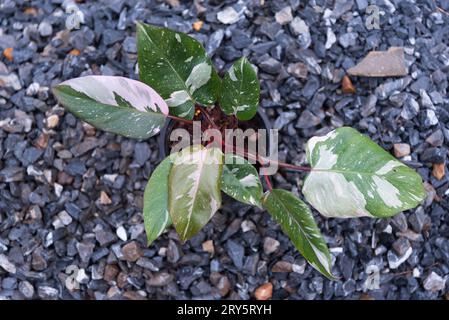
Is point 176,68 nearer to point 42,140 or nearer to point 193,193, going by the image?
point 193,193

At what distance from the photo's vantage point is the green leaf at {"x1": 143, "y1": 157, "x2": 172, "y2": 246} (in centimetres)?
84

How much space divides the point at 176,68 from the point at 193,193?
24 centimetres

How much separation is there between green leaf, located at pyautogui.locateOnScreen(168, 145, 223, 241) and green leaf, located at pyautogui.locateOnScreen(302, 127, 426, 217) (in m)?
0.18

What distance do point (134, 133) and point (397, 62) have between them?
69cm

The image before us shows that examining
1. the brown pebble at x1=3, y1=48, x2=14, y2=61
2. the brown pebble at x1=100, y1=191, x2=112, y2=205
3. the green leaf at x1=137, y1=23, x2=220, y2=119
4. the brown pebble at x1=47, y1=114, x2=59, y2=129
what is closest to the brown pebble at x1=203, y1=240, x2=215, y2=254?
the brown pebble at x1=100, y1=191, x2=112, y2=205

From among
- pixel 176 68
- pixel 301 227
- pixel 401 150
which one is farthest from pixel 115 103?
pixel 401 150

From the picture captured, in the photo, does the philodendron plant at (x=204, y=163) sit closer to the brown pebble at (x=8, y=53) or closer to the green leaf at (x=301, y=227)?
the green leaf at (x=301, y=227)

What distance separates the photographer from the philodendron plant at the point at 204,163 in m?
0.77

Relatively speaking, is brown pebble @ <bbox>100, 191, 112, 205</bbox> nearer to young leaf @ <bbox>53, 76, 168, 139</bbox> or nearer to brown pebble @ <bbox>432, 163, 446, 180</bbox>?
young leaf @ <bbox>53, 76, 168, 139</bbox>

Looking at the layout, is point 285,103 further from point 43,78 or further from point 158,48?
point 43,78

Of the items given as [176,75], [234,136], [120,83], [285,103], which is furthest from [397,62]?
[120,83]

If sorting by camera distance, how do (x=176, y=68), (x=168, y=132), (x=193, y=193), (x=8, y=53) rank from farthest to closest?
(x=8, y=53)
(x=168, y=132)
(x=176, y=68)
(x=193, y=193)

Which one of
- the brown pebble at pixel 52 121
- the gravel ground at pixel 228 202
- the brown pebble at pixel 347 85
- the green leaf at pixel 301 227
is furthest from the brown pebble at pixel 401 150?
the brown pebble at pixel 52 121

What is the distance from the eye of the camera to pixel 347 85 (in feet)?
3.81
